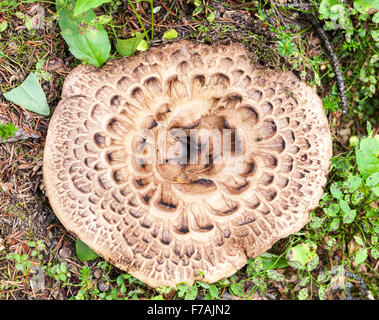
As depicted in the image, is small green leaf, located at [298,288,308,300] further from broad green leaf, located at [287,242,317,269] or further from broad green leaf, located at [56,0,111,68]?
broad green leaf, located at [56,0,111,68]

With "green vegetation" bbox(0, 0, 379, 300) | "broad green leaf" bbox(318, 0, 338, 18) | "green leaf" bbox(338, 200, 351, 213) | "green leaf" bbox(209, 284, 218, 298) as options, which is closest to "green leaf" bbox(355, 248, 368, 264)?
"green vegetation" bbox(0, 0, 379, 300)

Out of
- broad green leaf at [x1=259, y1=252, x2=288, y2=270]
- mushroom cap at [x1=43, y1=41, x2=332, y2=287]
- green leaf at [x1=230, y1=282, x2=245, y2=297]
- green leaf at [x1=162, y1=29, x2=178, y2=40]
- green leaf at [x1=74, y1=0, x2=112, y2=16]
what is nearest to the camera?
green leaf at [x1=74, y1=0, x2=112, y2=16]

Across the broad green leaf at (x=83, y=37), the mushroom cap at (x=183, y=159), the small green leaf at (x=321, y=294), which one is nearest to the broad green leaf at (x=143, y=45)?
the mushroom cap at (x=183, y=159)

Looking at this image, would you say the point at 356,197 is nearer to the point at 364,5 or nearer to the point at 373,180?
the point at 373,180

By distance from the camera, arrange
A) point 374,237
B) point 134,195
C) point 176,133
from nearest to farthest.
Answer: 1. point 134,195
2. point 176,133
3. point 374,237

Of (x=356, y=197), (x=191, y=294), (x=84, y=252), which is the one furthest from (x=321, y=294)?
(x=84, y=252)
